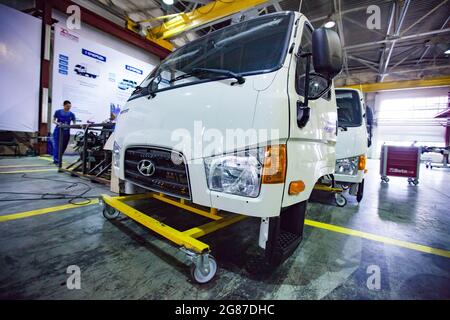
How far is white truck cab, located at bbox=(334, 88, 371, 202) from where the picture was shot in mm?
3078

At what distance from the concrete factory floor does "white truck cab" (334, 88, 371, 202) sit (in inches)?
30.1

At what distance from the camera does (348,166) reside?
3113 millimetres

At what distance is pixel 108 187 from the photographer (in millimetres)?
3453

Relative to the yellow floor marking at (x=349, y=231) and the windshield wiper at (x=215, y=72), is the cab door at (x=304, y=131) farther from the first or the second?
the yellow floor marking at (x=349, y=231)

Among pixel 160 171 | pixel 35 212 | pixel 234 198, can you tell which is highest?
pixel 160 171

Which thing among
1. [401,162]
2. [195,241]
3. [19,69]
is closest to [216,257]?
[195,241]

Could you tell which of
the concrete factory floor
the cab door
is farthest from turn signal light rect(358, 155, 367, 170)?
the cab door

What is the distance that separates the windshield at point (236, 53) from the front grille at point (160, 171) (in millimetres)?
542

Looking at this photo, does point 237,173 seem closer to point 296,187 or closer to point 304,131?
point 296,187

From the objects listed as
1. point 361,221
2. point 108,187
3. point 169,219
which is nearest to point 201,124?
point 169,219

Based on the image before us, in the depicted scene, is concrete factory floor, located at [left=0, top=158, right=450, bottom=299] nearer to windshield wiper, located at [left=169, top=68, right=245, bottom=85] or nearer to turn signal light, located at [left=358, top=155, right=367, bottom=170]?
turn signal light, located at [left=358, top=155, right=367, bottom=170]

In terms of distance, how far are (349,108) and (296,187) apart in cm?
287

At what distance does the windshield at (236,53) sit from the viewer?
135 cm

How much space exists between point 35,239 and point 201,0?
7.16 m
